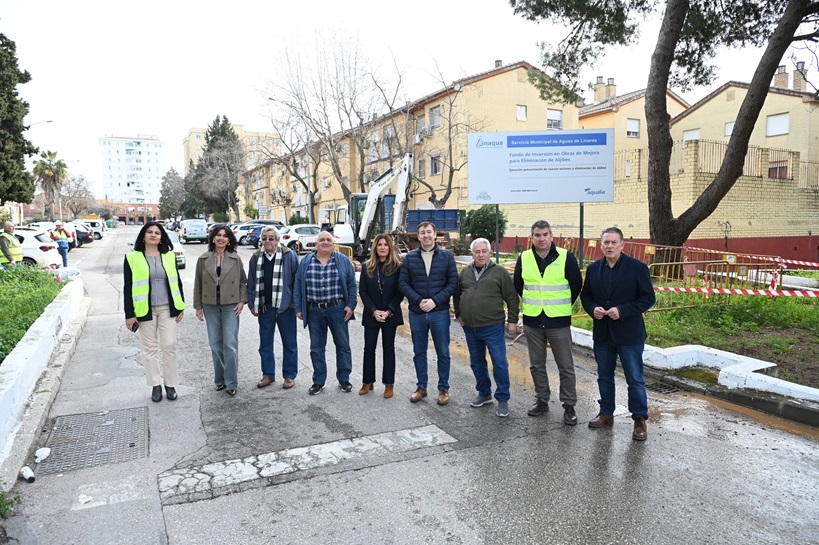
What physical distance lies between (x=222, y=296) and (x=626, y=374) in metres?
4.13

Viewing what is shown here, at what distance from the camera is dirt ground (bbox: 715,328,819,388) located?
6.60 m

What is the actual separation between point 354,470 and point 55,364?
4787mm

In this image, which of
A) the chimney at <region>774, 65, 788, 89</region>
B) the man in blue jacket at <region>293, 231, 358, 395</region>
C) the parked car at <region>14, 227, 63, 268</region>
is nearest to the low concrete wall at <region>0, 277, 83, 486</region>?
the man in blue jacket at <region>293, 231, 358, 395</region>

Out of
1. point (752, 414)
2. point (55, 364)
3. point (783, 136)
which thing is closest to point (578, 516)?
point (752, 414)

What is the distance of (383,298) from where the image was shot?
597 cm

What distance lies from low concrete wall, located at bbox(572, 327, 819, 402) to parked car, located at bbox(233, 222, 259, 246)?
1166 inches

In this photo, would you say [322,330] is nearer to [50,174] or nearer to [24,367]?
[24,367]

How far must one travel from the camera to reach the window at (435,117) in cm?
3109

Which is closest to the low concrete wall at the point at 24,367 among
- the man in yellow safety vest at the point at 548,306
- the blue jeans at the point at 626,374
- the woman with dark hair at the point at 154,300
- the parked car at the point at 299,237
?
the woman with dark hair at the point at 154,300

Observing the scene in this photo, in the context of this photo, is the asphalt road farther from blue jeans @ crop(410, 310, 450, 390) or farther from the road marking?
blue jeans @ crop(410, 310, 450, 390)

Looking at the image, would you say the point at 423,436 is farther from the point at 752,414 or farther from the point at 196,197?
the point at 196,197

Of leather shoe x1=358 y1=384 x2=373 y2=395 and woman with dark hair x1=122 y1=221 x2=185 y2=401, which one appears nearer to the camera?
woman with dark hair x1=122 y1=221 x2=185 y2=401

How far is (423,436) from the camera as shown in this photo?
194 inches

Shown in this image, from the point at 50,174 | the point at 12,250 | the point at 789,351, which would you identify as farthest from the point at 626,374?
the point at 50,174
